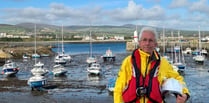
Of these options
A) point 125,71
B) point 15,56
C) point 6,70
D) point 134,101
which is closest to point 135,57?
point 125,71

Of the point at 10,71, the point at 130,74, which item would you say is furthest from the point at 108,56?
the point at 130,74

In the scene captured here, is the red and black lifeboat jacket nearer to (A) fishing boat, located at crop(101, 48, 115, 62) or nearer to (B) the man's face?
(B) the man's face

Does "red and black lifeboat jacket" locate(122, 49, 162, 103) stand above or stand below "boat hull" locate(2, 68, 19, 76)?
above

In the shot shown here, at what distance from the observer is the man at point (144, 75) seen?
3.20 meters

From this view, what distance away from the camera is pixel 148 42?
3.28 meters

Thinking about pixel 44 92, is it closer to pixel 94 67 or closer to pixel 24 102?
pixel 24 102

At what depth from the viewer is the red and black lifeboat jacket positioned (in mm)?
3197

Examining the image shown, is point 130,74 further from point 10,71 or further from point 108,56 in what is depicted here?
point 108,56

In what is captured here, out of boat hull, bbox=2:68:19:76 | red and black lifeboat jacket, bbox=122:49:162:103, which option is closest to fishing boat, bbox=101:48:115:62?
boat hull, bbox=2:68:19:76

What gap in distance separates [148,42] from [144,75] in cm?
42

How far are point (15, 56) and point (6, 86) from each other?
171 feet

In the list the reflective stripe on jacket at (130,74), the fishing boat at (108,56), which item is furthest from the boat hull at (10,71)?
the reflective stripe on jacket at (130,74)

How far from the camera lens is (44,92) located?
24.1 metres

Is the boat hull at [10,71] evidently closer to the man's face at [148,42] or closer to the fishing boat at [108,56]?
the fishing boat at [108,56]
